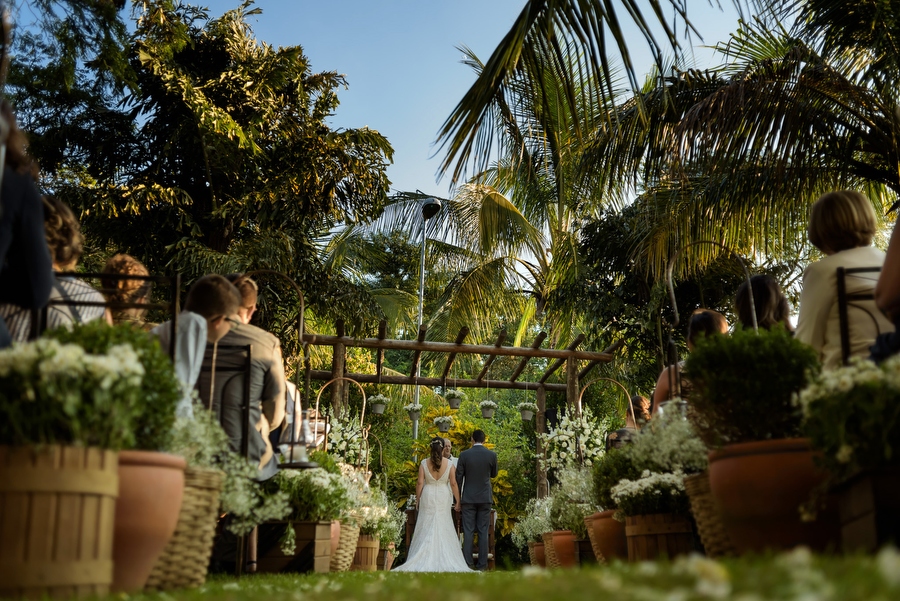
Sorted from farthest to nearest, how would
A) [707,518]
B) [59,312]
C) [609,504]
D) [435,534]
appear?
[435,534]
[609,504]
[59,312]
[707,518]

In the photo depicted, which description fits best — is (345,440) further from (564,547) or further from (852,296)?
(852,296)

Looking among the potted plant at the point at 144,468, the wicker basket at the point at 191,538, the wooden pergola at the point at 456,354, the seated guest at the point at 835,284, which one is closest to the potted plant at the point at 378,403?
the wooden pergola at the point at 456,354

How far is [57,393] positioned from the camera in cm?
251

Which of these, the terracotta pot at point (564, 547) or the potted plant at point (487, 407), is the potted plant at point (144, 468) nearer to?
the terracotta pot at point (564, 547)

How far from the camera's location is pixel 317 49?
1839 cm

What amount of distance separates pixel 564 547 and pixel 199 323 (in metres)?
4.71

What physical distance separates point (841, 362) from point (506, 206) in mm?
16892

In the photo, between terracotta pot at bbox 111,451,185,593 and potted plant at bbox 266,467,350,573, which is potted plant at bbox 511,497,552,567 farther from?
terracotta pot at bbox 111,451,185,593

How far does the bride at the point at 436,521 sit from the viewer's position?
1365 centimetres

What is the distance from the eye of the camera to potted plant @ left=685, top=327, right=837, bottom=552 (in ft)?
10.0

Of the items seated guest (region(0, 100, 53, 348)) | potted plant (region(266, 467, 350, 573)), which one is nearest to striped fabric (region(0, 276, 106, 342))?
seated guest (region(0, 100, 53, 348))

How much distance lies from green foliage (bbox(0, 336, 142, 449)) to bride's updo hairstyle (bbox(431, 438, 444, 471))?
11.3m

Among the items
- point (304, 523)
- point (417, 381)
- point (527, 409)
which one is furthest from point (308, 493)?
point (527, 409)

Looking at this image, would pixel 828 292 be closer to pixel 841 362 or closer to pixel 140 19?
pixel 841 362
